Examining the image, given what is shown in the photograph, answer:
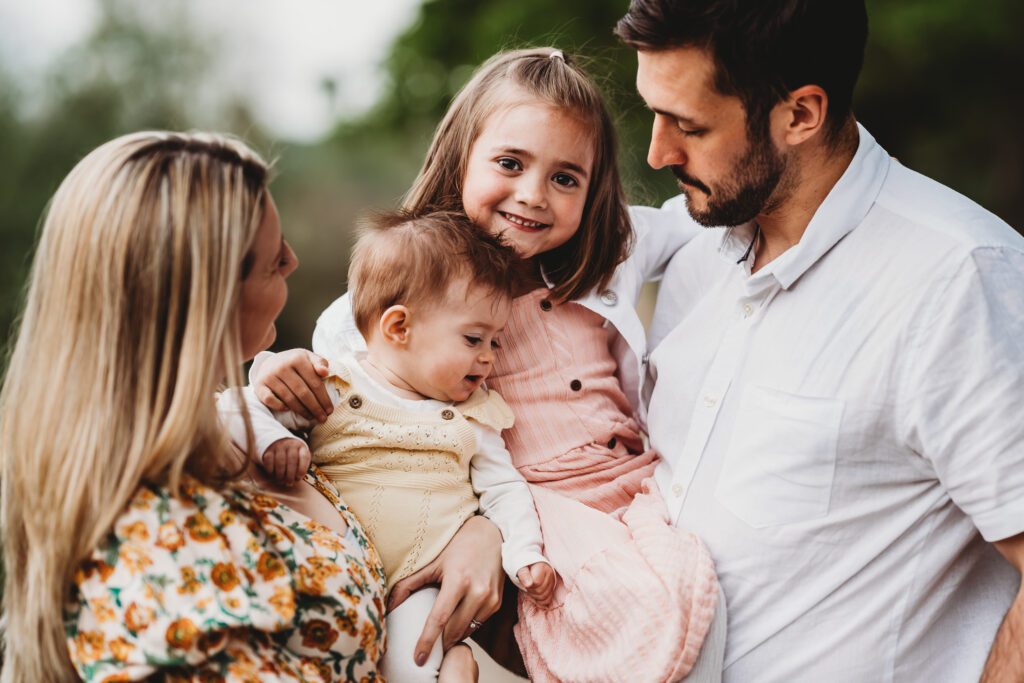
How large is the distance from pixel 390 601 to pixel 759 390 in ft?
3.08

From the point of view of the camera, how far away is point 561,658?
2.20 metres

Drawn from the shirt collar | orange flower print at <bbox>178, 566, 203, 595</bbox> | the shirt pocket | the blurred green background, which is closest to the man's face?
the shirt collar

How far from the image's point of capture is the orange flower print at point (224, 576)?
1.64 m

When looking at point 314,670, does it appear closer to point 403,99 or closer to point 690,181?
point 690,181

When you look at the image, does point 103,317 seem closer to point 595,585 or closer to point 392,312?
point 392,312

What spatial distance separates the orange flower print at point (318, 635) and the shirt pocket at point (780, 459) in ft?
2.99

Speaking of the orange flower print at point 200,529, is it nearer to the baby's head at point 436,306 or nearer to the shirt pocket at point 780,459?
the baby's head at point 436,306

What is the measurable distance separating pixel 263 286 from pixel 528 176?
3.01ft

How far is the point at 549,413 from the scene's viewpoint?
2.52m

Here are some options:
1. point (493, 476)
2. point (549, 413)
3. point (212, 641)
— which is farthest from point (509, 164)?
point (212, 641)

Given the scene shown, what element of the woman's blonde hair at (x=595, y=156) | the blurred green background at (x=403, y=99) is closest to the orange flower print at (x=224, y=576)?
the woman's blonde hair at (x=595, y=156)

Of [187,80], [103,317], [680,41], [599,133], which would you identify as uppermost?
[680,41]

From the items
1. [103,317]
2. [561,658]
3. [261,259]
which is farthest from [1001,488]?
[103,317]

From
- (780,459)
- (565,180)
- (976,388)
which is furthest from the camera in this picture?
(565,180)
